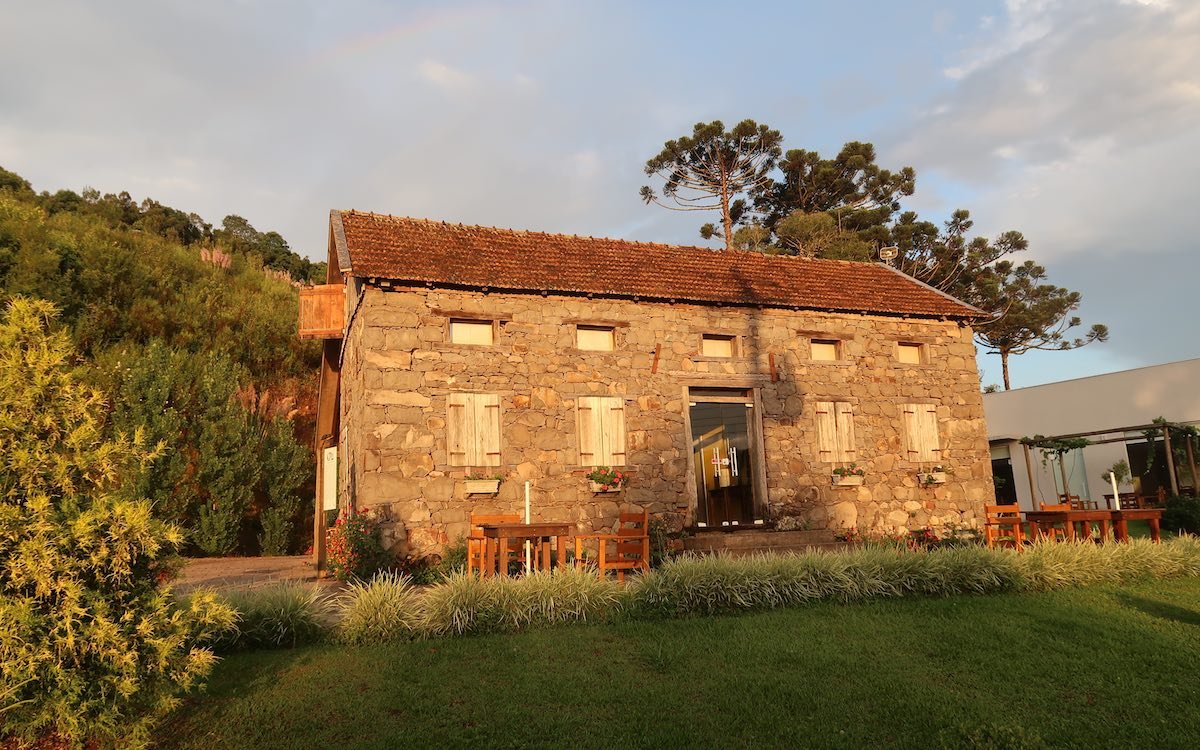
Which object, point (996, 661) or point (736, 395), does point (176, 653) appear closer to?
point (996, 661)

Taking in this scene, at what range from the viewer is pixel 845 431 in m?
13.4

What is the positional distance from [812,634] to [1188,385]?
1836 cm

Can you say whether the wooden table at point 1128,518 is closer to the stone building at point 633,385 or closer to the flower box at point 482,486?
the stone building at point 633,385

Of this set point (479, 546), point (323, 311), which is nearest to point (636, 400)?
point (479, 546)

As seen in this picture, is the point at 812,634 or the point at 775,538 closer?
the point at 812,634

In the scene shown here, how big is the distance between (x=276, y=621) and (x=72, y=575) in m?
2.43

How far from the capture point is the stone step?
448 inches

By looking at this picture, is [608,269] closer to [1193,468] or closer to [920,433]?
[920,433]

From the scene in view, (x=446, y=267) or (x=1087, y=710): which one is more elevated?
(x=446, y=267)

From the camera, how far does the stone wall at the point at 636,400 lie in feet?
35.6

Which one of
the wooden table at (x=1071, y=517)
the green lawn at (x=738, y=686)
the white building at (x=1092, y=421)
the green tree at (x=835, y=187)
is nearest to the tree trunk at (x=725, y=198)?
the green tree at (x=835, y=187)

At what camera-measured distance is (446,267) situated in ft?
38.5

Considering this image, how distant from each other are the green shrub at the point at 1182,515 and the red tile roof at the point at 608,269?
5.13 m

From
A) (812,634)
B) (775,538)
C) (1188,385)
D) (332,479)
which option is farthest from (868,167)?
(812,634)
